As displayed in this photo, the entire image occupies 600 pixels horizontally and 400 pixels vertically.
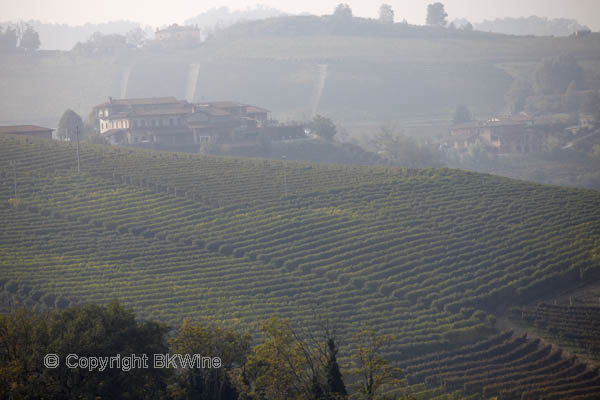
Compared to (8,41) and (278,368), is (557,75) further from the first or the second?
(278,368)

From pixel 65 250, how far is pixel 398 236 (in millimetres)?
17441

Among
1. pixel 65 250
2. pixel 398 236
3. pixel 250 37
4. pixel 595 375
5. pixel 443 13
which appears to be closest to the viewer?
pixel 595 375

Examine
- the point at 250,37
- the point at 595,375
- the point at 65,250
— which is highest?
the point at 250,37

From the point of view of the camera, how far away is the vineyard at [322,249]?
3061 cm

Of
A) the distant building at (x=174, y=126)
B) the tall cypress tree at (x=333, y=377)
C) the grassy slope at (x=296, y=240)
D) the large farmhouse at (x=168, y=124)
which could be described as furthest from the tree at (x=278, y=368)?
the distant building at (x=174, y=126)

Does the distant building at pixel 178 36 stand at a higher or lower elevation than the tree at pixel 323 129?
higher

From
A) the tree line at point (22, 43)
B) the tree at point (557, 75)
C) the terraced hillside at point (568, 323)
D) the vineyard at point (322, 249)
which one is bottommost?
the terraced hillside at point (568, 323)

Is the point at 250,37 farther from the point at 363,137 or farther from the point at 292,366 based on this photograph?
the point at 292,366

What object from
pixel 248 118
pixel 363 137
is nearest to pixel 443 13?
Answer: pixel 363 137

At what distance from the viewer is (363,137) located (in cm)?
9012

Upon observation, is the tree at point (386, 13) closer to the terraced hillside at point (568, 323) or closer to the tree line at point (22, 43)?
the tree line at point (22, 43)

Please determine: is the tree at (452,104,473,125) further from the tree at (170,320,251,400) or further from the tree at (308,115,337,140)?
the tree at (170,320,251,400)

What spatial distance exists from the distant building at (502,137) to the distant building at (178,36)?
65806 mm

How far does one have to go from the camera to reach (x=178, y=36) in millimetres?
149875
